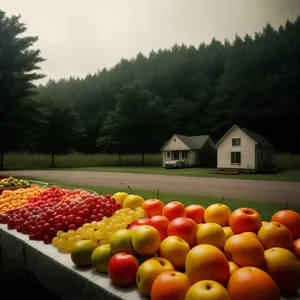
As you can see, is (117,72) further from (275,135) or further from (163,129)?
(275,135)

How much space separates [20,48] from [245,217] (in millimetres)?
28658

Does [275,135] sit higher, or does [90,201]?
[275,135]

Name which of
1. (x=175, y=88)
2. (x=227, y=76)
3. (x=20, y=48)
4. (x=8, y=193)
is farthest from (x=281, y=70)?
(x=8, y=193)

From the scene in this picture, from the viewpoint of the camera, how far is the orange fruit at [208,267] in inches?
55.4

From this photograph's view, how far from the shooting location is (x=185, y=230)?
1.88m

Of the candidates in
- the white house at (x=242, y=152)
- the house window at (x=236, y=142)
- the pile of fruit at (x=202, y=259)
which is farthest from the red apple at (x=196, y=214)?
the house window at (x=236, y=142)

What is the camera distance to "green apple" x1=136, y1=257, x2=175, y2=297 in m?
1.44

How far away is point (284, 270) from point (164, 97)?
49.2 m

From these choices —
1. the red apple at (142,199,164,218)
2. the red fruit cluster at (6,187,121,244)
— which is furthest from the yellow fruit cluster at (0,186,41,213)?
the red apple at (142,199,164,218)

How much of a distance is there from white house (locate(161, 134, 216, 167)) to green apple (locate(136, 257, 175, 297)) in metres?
32.3

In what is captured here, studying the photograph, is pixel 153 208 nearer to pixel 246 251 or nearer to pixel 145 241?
pixel 145 241

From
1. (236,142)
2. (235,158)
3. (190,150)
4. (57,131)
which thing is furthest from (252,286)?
(57,131)

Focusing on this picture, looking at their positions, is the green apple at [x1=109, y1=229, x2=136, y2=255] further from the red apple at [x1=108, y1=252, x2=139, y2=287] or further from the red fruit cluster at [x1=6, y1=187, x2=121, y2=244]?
the red fruit cluster at [x1=6, y1=187, x2=121, y2=244]

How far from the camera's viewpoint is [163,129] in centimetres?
4278
